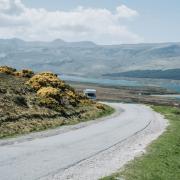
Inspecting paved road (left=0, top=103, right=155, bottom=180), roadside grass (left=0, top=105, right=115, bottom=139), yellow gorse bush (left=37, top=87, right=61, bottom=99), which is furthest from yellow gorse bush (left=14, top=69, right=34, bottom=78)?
paved road (left=0, top=103, right=155, bottom=180)

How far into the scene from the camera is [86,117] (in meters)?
51.7

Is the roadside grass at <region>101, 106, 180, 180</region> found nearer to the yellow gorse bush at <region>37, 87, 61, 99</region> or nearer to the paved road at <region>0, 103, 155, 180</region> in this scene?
the paved road at <region>0, 103, 155, 180</region>

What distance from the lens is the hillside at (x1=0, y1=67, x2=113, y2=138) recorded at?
1508 inches

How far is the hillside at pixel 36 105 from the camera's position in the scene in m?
38.3

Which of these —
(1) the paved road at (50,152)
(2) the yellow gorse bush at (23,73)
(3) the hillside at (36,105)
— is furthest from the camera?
(2) the yellow gorse bush at (23,73)

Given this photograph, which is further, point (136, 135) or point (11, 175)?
point (136, 135)

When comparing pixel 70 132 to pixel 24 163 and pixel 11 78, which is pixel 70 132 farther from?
pixel 11 78

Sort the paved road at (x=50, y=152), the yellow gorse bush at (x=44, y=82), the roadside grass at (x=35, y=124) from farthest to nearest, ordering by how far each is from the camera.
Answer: the yellow gorse bush at (x=44, y=82), the roadside grass at (x=35, y=124), the paved road at (x=50, y=152)

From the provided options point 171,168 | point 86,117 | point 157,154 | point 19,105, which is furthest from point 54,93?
point 171,168

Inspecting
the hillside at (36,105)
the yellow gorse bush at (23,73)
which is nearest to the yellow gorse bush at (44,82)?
the hillside at (36,105)

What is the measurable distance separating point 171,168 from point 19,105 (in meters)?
25.1

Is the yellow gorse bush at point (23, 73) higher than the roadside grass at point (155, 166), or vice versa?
the yellow gorse bush at point (23, 73)

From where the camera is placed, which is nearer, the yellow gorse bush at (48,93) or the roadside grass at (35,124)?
the roadside grass at (35,124)

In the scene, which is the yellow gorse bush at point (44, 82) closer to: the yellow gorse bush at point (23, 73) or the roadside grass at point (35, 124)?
the yellow gorse bush at point (23, 73)
